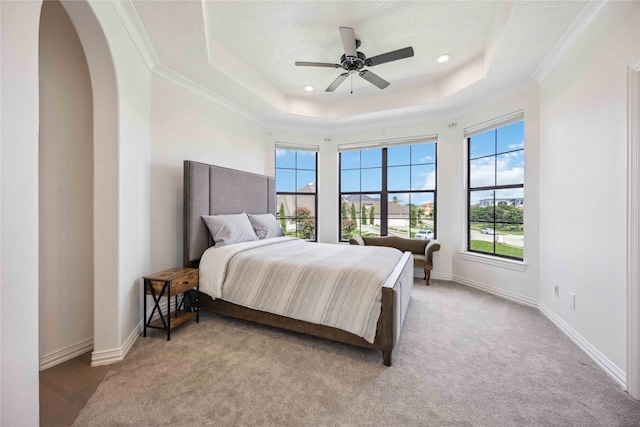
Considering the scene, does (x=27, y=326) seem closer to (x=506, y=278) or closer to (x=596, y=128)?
(x=596, y=128)

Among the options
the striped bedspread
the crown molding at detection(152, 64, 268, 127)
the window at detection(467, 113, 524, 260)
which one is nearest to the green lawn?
the window at detection(467, 113, 524, 260)

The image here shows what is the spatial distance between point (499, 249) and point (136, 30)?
15.9 feet

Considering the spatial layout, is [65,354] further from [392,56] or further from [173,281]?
[392,56]

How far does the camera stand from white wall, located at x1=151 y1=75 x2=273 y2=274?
2.72 m

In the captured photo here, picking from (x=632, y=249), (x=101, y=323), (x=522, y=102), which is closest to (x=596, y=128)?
(x=632, y=249)

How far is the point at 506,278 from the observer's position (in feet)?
11.2

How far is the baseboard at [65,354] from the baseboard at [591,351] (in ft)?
12.7

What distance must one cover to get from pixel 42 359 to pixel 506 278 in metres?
4.74

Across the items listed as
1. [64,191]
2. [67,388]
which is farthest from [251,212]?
[67,388]

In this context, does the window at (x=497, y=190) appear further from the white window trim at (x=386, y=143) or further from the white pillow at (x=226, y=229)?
the white pillow at (x=226, y=229)

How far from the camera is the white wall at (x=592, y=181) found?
70.1 inches

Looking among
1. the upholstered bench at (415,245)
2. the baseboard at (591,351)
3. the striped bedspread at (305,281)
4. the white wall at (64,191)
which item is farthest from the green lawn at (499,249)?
the white wall at (64,191)

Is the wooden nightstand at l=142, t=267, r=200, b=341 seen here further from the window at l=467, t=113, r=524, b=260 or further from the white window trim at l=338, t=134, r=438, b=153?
the window at l=467, t=113, r=524, b=260

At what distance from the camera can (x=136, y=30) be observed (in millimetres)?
2166
